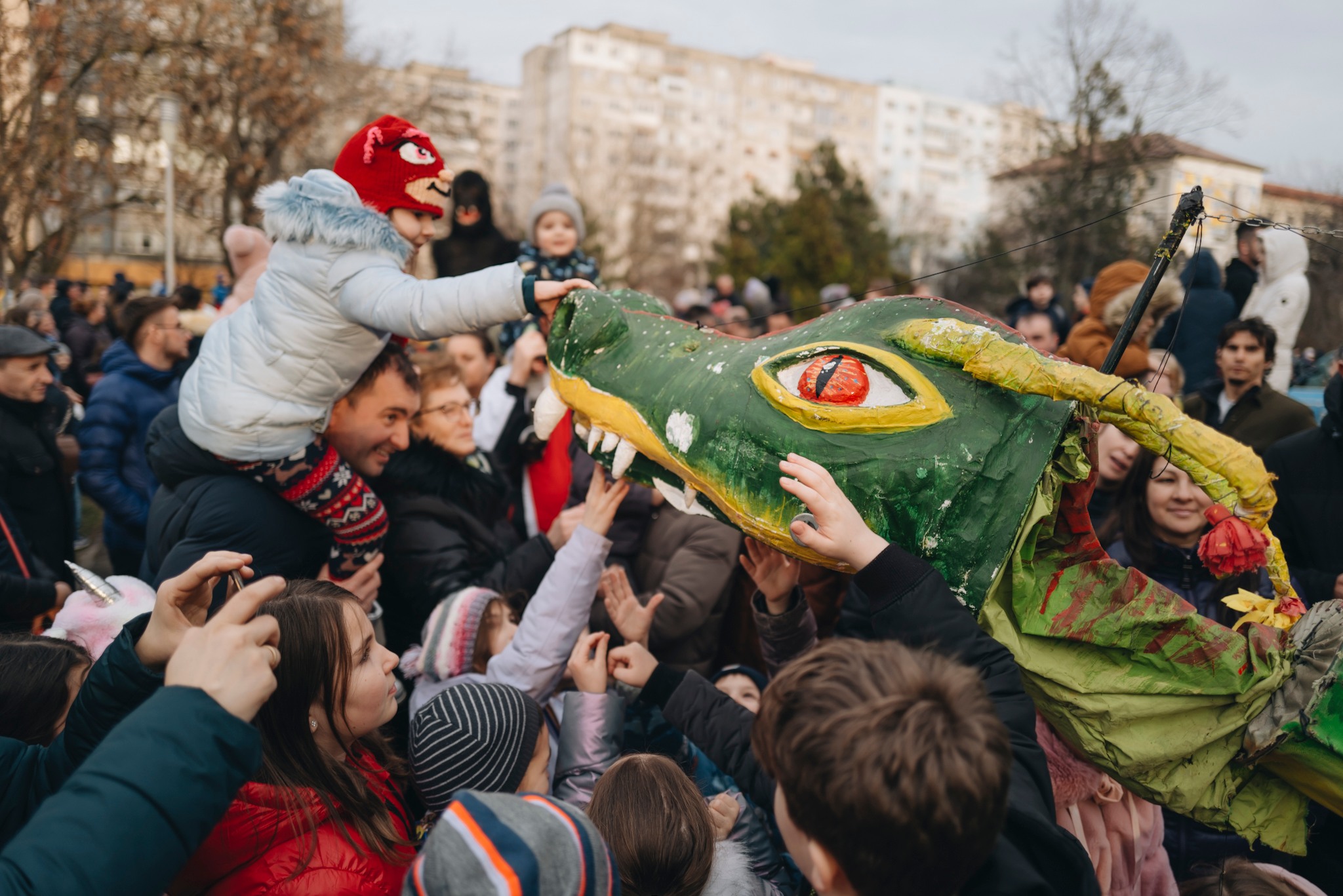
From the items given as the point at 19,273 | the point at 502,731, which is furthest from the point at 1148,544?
the point at 19,273

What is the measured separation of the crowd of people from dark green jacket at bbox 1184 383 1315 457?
0.02 meters

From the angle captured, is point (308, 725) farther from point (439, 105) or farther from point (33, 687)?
point (439, 105)

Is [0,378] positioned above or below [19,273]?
above

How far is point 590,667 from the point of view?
8.71ft

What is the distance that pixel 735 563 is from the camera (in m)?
3.63

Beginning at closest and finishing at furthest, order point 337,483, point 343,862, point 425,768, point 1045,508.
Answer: point 343,862 < point 1045,508 < point 425,768 < point 337,483

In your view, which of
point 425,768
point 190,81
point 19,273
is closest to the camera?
point 425,768

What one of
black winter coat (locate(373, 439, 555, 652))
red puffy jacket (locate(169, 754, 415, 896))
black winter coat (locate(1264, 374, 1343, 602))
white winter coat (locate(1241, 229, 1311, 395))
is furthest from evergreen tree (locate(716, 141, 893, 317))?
red puffy jacket (locate(169, 754, 415, 896))

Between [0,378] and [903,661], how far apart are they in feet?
15.9

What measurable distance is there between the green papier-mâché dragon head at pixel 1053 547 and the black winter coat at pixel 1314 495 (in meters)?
1.68

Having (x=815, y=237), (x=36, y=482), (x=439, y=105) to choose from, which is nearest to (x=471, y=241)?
(x=36, y=482)

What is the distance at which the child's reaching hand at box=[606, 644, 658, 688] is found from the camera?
261cm

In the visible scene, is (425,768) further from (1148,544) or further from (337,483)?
(1148,544)

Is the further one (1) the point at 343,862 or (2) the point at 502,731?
(2) the point at 502,731
